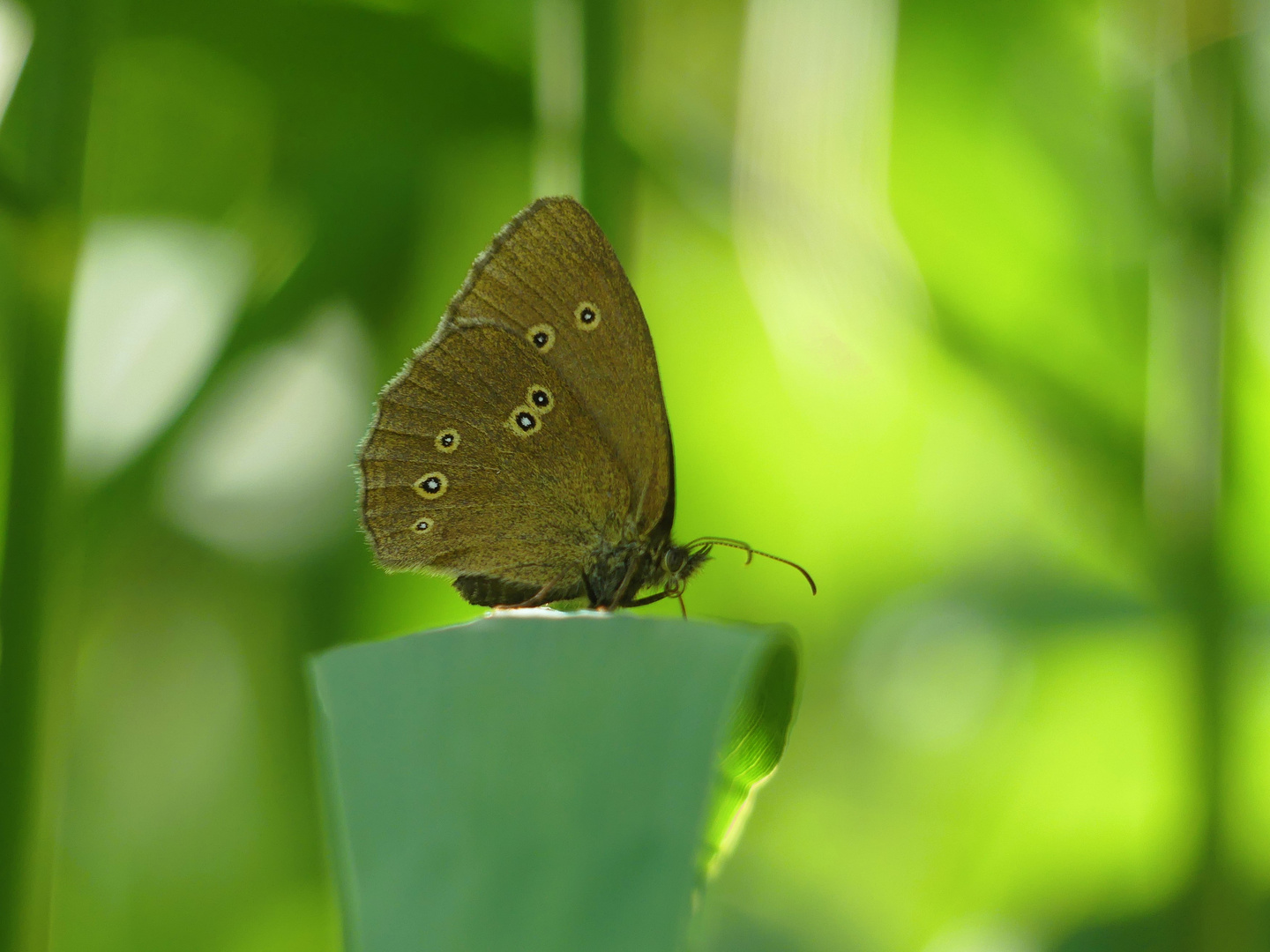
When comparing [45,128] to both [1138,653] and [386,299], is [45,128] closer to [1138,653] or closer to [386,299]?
[386,299]

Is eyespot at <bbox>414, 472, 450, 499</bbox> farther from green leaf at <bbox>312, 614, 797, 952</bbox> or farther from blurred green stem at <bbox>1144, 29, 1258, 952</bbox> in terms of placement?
blurred green stem at <bbox>1144, 29, 1258, 952</bbox>

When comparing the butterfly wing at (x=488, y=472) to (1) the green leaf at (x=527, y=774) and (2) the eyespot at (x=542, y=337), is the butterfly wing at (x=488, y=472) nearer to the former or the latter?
(2) the eyespot at (x=542, y=337)

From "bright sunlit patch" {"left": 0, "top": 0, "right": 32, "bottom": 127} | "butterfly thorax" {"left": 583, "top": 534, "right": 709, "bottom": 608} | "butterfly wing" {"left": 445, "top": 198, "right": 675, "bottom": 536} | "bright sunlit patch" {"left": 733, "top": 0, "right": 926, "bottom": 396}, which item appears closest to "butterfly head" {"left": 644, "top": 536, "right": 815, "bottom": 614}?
"butterfly thorax" {"left": 583, "top": 534, "right": 709, "bottom": 608}

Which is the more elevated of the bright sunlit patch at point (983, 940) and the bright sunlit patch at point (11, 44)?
the bright sunlit patch at point (11, 44)

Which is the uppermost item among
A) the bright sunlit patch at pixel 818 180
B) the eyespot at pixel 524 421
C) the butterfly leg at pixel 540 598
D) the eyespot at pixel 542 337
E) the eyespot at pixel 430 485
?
the bright sunlit patch at pixel 818 180

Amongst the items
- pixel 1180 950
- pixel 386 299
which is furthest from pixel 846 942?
pixel 386 299

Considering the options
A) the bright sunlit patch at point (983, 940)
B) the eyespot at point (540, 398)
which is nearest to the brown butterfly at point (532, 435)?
the eyespot at point (540, 398)
